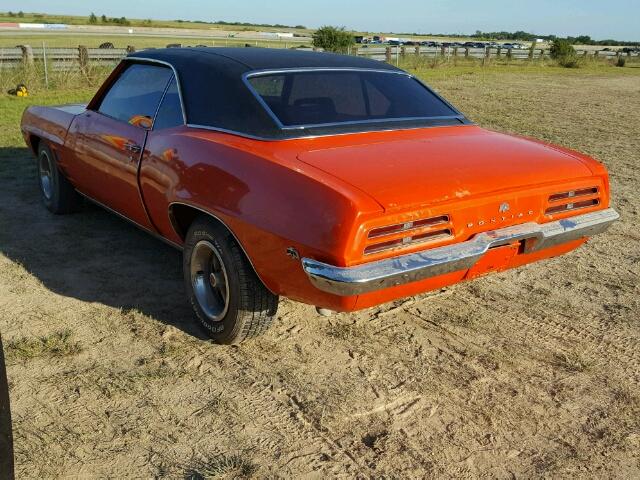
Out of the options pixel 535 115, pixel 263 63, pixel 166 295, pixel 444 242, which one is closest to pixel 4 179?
pixel 166 295

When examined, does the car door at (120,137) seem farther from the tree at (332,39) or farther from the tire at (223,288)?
the tree at (332,39)

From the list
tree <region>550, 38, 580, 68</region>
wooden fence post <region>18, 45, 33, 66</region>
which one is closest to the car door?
wooden fence post <region>18, 45, 33, 66</region>

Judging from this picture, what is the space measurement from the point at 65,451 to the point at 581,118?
11.5 meters

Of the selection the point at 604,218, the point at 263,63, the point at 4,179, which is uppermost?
the point at 263,63

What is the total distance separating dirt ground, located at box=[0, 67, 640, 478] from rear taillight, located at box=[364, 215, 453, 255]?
2.32 ft

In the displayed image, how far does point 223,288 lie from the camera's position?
3.31 metres

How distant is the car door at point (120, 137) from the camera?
387 cm

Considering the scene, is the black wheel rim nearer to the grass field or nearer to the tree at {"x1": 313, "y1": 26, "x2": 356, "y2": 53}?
the tree at {"x1": 313, "y1": 26, "x2": 356, "y2": 53}

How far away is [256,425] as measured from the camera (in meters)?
2.68

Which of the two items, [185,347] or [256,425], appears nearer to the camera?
Answer: [256,425]

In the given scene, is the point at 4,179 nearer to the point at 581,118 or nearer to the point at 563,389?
the point at 563,389

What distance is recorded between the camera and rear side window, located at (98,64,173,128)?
3.91 m

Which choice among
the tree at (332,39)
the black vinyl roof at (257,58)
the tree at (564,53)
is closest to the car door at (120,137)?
the black vinyl roof at (257,58)

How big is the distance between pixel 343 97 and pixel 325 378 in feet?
5.27
